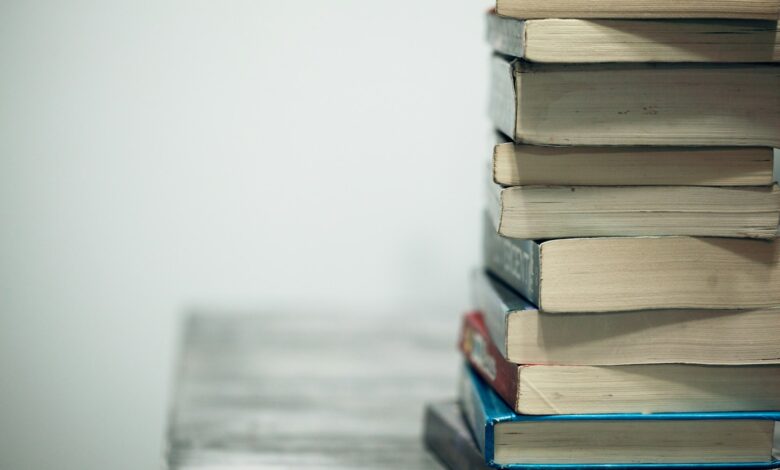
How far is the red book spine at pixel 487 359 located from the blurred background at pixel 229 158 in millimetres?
1318

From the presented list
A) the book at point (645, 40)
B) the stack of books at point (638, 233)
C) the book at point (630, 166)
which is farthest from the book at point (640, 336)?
the book at point (645, 40)

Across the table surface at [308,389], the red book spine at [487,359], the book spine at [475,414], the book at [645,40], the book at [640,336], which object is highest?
the book at [645,40]

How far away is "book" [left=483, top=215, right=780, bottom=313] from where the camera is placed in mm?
937

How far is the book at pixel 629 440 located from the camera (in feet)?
3.18

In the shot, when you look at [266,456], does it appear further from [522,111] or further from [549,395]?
[522,111]

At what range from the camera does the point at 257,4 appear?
2611 mm

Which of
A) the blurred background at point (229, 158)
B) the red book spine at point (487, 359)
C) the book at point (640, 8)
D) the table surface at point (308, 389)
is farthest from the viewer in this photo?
the blurred background at point (229, 158)

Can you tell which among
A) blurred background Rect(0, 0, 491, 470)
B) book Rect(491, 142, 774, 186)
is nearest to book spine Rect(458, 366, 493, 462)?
book Rect(491, 142, 774, 186)

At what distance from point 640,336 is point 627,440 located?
0.10 m

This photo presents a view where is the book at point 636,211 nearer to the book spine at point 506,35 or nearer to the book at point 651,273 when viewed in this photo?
the book at point 651,273

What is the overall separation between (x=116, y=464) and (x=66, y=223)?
1774 mm

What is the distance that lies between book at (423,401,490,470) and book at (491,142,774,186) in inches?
10.6

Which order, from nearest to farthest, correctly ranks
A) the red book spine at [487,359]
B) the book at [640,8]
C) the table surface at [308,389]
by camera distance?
1. the book at [640,8]
2. the red book spine at [487,359]
3. the table surface at [308,389]

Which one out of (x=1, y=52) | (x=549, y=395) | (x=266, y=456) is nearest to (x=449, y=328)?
(x=266, y=456)
